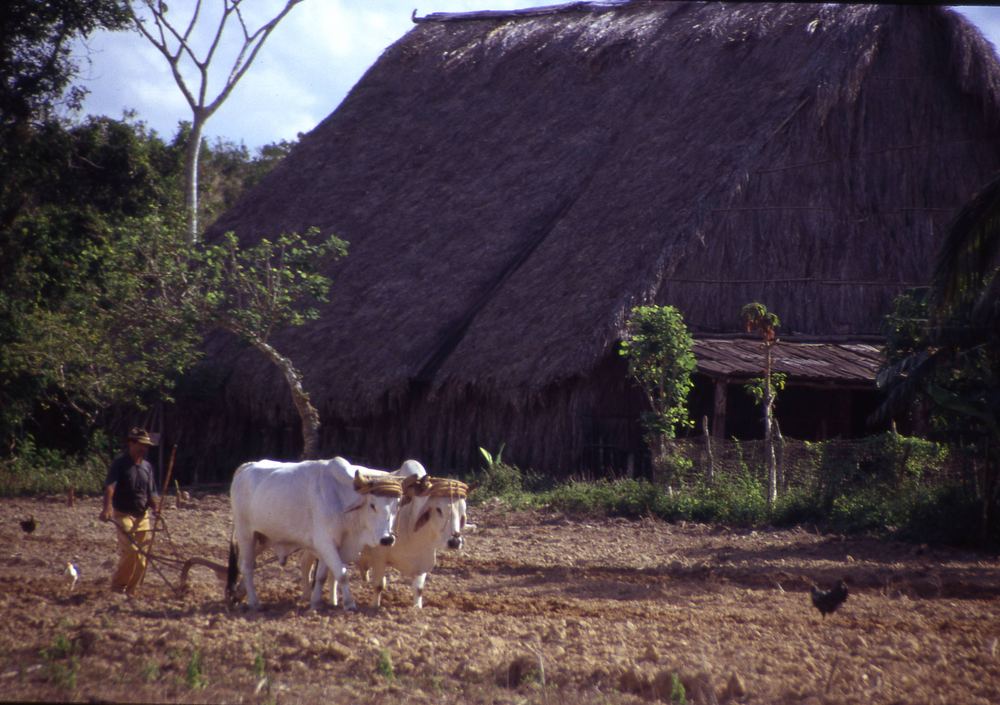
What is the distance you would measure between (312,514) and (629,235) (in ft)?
37.9

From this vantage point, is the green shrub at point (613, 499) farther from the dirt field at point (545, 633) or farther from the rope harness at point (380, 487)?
the rope harness at point (380, 487)

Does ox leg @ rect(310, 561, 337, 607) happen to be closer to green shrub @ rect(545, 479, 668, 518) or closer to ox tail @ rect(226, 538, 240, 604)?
ox tail @ rect(226, 538, 240, 604)

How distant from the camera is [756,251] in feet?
66.9

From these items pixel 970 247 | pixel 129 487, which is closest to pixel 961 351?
pixel 970 247

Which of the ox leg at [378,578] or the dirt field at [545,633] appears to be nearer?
the dirt field at [545,633]

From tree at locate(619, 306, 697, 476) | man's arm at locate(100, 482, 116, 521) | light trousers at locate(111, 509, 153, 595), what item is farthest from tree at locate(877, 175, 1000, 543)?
man's arm at locate(100, 482, 116, 521)

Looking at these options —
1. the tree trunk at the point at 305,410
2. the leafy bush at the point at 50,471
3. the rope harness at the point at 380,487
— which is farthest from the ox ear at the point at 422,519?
the leafy bush at the point at 50,471

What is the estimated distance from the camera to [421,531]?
30.6 feet

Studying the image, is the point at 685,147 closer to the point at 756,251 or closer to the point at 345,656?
the point at 756,251

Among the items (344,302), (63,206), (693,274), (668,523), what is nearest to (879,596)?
(668,523)

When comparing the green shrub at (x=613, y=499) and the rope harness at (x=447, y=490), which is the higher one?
the rope harness at (x=447, y=490)

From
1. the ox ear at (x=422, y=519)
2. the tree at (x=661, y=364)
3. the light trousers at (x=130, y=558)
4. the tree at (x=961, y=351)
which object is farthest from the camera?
the tree at (x=661, y=364)

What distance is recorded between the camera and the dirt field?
673 centimetres

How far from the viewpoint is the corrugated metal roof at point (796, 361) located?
17641 mm
